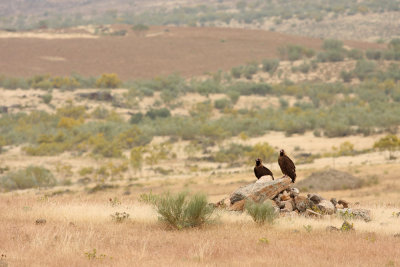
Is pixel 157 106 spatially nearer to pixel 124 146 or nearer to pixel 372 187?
pixel 124 146

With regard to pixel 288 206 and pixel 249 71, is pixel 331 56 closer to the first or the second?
pixel 249 71

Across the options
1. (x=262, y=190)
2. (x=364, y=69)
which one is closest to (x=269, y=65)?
(x=364, y=69)

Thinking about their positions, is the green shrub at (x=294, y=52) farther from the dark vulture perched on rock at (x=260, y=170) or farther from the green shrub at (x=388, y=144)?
the dark vulture perched on rock at (x=260, y=170)

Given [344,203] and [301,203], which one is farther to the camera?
[344,203]

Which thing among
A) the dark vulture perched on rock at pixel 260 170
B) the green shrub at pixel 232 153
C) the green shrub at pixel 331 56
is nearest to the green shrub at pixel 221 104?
the green shrub at pixel 232 153

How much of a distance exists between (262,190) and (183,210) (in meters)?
2.46

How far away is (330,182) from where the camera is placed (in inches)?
1058

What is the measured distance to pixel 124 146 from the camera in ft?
146

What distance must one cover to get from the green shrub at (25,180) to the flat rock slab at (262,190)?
2245 centimetres

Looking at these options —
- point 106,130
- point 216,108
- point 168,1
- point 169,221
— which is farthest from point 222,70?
point 168,1

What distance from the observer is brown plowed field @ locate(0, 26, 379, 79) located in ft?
273

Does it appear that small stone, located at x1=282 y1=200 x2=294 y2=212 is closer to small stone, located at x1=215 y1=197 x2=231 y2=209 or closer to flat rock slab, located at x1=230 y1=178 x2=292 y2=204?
flat rock slab, located at x1=230 y1=178 x2=292 y2=204

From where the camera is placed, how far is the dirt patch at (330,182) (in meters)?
26.7

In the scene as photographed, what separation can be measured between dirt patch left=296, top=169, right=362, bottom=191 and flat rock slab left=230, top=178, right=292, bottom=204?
46.6 ft
